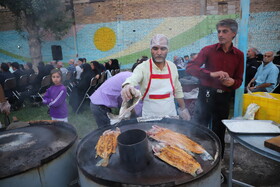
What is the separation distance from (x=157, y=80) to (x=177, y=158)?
1181 millimetres

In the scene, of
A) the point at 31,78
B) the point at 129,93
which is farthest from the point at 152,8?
the point at 129,93

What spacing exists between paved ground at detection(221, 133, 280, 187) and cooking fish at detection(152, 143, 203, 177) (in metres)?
1.91

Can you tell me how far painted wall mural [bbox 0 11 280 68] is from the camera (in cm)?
1378

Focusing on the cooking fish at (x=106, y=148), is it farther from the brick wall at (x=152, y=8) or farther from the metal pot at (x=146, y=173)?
the brick wall at (x=152, y=8)

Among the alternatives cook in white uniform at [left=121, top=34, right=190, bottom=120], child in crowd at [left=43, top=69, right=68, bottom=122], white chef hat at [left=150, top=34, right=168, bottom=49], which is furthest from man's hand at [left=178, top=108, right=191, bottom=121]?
child in crowd at [left=43, top=69, right=68, bottom=122]

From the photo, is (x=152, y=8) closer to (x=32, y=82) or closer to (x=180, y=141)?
(x=32, y=82)

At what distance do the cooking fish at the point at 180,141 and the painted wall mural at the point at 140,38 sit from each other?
13408mm

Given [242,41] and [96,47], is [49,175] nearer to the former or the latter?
[242,41]

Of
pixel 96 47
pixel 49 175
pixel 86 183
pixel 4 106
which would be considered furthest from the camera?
pixel 96 47

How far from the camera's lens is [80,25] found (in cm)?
1617

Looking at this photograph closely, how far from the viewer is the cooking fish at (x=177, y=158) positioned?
1.61 metres

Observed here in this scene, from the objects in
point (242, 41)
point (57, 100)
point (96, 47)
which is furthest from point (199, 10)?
point (57, 100)

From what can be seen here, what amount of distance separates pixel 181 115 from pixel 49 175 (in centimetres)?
184

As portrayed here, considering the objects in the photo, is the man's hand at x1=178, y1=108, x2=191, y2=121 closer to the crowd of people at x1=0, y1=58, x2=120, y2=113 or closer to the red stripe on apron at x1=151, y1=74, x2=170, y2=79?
the red stripe on apron at x1=151, y1=74, x2=170, y2=79
